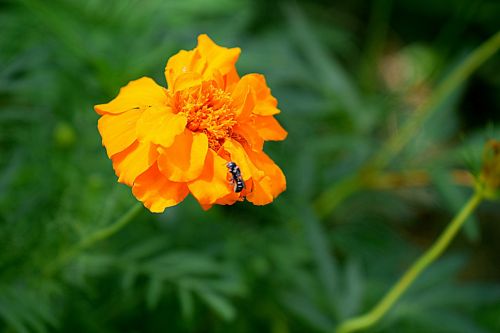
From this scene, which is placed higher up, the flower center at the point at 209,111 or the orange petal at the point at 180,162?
the flower center at the point at 209,111

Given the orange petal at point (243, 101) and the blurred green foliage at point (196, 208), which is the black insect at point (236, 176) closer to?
the orange petal at point (243, 101)

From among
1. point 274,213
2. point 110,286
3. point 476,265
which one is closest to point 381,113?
point 274,213

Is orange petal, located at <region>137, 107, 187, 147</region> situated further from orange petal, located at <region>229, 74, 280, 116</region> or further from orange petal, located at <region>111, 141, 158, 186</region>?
orange petal, located at <region>229, 74, 280, 116</region>

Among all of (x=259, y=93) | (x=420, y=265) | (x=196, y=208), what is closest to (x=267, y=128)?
(x=259, y=93)

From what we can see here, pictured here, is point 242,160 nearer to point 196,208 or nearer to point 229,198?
point 229,198

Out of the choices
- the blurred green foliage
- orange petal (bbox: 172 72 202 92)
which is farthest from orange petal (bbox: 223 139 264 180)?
the blurred green foliage

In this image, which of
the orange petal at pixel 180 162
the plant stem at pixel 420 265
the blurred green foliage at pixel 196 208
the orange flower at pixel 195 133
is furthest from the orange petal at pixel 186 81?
the plant stem at pixel 420 265
